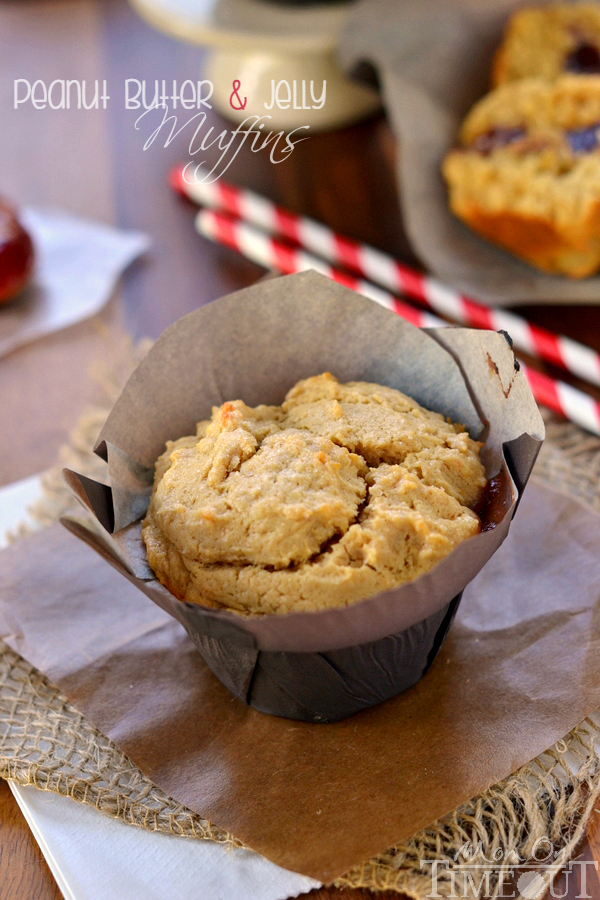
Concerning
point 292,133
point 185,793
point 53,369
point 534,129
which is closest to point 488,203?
point 534,129

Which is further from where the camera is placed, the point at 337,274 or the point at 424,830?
the point at 337,274

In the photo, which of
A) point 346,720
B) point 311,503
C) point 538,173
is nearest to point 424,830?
point 346,720

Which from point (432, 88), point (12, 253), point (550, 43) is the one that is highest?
point (550, 43)

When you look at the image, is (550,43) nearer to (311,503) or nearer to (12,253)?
(12,253)

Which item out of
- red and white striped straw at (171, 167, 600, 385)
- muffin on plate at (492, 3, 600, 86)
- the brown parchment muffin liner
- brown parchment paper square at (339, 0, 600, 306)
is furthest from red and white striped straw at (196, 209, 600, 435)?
muffin on plate at (492, 3, 600, 86)

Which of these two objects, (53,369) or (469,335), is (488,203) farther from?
(53,369)

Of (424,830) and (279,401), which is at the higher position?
(279,401)

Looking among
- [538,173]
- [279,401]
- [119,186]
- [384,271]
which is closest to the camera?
[279,401]

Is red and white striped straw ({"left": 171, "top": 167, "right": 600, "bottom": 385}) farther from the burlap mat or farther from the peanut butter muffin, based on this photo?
the burlap mat
